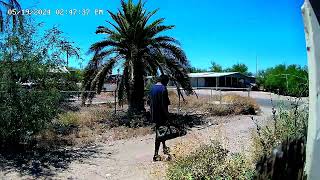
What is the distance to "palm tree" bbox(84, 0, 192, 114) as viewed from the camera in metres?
16.5

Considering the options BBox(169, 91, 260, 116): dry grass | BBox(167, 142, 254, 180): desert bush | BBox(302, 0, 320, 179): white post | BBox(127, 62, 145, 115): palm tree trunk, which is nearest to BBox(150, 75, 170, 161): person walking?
BBox(167, 142, 254, 180): desert bush

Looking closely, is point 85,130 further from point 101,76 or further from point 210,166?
point 210,166

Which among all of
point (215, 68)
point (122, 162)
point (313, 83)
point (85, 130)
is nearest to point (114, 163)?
point (122, 162)

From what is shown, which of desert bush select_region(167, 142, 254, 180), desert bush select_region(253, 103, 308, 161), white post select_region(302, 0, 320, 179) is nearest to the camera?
white post select_region(302, 0, 320, 179)

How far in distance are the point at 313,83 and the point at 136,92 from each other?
47.2 ft

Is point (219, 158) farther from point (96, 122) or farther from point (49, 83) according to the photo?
point (96, 122)

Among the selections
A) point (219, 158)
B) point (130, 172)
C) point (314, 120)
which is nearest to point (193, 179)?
point (219, 158)

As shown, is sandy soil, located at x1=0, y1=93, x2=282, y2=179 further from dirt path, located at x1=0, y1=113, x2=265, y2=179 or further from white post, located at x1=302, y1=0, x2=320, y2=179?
white post, located at x1=302, y1=0, x2=320, y2=179

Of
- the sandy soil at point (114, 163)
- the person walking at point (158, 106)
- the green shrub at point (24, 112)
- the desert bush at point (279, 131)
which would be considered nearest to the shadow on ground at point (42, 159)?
the sandy soil at point (114, 163)

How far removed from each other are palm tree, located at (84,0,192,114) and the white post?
44.5 ft

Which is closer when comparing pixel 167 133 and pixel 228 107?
pixel 167 133

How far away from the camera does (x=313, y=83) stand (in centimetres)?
285

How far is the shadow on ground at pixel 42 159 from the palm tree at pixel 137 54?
660 centimetres

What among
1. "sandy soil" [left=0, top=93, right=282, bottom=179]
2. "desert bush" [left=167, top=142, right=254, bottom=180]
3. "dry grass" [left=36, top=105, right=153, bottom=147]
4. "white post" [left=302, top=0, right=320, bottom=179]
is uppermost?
"white post" [left=302, top=0, right=320, bottom=179]
